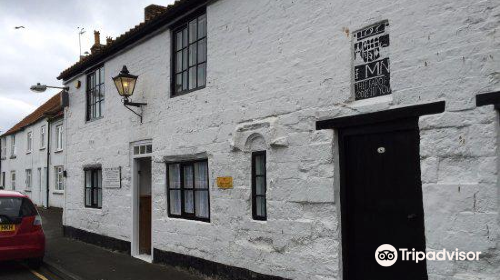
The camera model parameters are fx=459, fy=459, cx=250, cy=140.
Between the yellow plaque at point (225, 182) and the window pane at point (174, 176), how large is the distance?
1.54 m

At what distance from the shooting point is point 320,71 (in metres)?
5.74

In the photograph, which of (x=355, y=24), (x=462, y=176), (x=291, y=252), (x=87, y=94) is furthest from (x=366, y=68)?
(x=87, y=94)

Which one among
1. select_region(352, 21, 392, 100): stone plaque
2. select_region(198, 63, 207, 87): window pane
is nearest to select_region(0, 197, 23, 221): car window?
select_region(198, 63, 207, 87): window pane

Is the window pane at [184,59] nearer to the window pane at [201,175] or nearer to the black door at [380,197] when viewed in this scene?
the window pane at [201,175]

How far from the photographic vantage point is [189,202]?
8406mm

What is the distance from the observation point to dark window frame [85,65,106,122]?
38.9ft

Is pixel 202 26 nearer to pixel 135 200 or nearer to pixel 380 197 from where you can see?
pixel 135 200

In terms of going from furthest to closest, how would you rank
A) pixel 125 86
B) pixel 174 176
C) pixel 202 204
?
pixel 125 86 < pixel 174 176 < pixel 202 204

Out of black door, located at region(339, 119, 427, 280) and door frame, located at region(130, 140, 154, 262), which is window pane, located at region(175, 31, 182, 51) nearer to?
door frame, located at region(130, 140, 154, 262)

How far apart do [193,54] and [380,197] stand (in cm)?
475

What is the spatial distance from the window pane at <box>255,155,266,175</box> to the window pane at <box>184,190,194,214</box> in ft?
6.58

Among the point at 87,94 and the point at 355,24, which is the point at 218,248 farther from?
the point at 87,94

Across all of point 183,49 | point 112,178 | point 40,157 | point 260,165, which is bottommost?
point 112,178

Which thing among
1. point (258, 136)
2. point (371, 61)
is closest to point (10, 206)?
point (258, 136)
